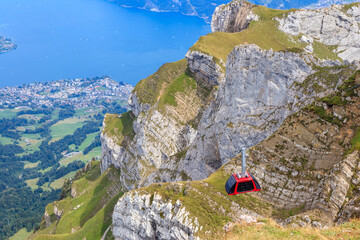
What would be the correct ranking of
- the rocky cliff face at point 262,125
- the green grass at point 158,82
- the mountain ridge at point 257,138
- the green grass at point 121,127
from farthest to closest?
the green grass at point 121,127 → the green grass at point 158,82 → the rocky cliff face at point 262,125 → the mountain ridge at point 257,138

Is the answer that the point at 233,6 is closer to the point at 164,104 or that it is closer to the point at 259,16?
the point at 259,16

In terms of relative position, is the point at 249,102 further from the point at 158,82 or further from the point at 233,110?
the point at 158,82

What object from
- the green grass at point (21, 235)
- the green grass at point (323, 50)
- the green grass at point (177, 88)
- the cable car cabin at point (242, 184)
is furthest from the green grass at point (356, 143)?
the green grass at point (21, 235)

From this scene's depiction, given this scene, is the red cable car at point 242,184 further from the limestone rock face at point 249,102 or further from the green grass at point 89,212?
the green grass at point 89,212

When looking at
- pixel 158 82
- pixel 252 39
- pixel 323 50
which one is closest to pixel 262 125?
pixel 252 39

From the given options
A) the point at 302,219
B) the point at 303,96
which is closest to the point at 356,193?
the point at 302,219
